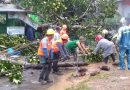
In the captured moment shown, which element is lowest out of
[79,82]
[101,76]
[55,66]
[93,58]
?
[79,82]

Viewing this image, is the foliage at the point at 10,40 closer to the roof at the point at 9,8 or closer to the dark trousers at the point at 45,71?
the roof at the point at 9,8

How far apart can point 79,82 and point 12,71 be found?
2.56m

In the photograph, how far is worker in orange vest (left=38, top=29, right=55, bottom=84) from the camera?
39.1 ft

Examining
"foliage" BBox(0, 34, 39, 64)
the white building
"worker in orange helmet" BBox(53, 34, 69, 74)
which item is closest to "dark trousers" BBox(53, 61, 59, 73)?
"worker in orange helmet" BBox(53, 34, 69, 74)

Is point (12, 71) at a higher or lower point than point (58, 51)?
lower

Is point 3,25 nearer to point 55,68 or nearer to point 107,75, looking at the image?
point 55,68

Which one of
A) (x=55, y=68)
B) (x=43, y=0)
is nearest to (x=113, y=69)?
(x=55, y=68)

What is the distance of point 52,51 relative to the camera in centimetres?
1262

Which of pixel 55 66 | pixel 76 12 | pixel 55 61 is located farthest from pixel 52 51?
pixel 76 12

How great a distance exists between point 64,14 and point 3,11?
3700 millimetres

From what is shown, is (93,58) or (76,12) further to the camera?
(76,12)

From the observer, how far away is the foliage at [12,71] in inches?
496

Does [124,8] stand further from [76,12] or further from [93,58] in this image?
[93,58]

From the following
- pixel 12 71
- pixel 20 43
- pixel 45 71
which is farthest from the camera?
pixel 20 43
